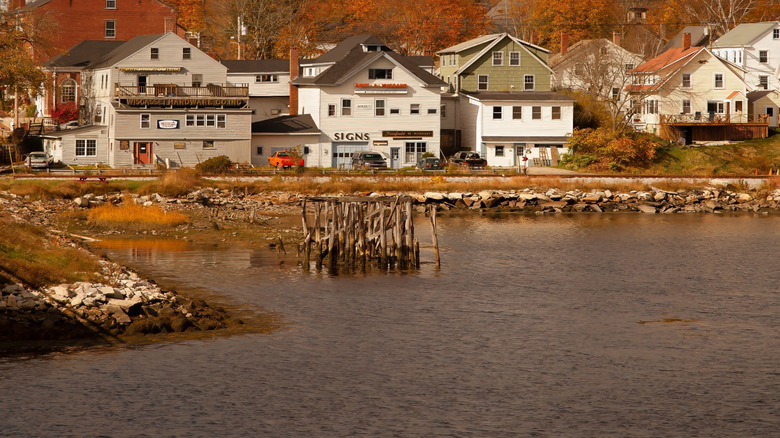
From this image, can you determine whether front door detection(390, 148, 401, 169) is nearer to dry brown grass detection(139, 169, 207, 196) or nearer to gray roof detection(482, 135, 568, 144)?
gray roof detection(482, 135, 568, 144)

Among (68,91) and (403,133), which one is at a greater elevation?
(68,91)

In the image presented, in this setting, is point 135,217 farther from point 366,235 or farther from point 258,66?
point 258,66

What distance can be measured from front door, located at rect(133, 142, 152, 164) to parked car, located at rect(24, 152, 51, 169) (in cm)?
646

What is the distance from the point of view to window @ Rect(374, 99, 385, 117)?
8144 cm

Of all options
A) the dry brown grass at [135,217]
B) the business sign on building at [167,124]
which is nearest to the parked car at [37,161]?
the business sign on building at [167,124]

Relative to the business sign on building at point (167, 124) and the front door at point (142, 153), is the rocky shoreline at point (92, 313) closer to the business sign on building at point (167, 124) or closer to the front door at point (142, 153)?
the front door at point (142, 153)

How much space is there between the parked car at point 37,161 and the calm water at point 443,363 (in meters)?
31.8

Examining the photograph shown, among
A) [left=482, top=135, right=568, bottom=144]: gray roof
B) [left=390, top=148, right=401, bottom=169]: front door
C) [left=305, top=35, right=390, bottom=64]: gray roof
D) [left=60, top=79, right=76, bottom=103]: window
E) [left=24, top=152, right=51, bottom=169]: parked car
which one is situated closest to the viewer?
[left=24, top=152, right=51, bottom=169]: parked car

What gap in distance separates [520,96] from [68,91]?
139 ft

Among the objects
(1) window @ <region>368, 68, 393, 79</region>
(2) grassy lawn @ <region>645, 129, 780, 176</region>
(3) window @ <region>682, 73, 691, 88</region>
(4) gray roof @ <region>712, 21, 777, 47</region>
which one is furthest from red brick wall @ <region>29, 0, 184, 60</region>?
(4) gray roof @ <region>712, 21, 777, 47</region>

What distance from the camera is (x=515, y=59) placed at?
88.0m

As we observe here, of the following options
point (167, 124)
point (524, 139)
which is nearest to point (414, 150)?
point (524, 139)

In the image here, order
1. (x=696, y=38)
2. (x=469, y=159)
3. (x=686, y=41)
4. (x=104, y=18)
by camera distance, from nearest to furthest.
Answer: (x=469, y=159), (x=686, y=41), (x=104, y=18), (x=696, y=38)

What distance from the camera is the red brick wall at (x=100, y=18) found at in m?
101
